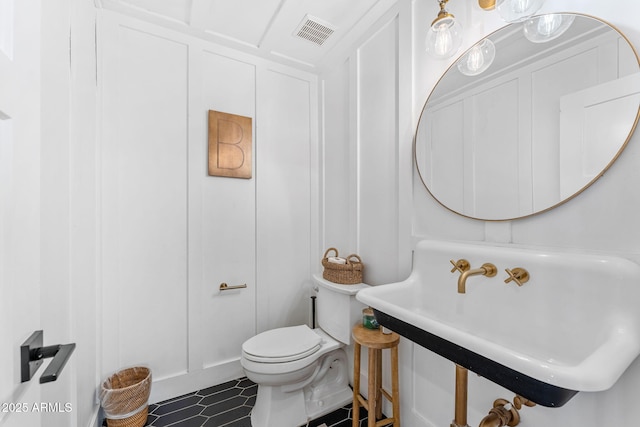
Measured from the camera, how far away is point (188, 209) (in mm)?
1902

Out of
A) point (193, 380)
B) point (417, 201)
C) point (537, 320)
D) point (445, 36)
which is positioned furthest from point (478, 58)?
point (193, 380)

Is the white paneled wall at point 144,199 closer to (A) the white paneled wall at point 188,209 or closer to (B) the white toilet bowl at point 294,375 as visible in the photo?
(A) the white paneled wall at point 188,209

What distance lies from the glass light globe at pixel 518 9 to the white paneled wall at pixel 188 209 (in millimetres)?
1602

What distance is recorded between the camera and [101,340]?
164cm

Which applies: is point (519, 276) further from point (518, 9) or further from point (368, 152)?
point (368, 152)

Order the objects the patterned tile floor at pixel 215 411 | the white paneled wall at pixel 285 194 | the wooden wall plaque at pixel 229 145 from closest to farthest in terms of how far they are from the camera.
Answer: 1. the patterned tile floor at pixel 215 411
2. the wooden wall plaque at pixel 229 145
3. the white paneled wall at pixel 285 194

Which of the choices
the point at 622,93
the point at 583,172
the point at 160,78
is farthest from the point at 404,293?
the point at 160,78

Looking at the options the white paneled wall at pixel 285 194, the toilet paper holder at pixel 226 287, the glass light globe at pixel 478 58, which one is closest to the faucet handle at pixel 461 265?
the glass light globe at pixel 478 58

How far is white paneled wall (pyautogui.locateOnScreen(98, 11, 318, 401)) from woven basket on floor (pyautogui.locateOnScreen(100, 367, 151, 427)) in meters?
0.11

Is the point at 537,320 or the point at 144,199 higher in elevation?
the point at 144,199

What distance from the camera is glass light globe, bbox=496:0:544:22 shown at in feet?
3.11

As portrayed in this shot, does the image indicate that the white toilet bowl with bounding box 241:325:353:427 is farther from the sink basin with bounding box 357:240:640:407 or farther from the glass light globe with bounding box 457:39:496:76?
the glass light globe with bounding box 457:39:496:76

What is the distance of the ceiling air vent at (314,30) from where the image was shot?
1795 millimetres

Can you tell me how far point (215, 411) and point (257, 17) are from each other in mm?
2494
